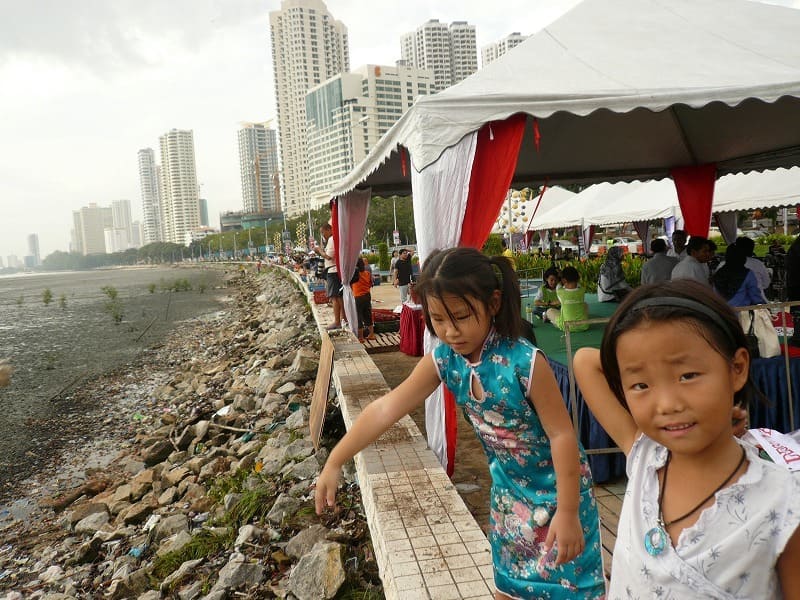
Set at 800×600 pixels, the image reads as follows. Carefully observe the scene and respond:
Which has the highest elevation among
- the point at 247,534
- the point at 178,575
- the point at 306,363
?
the point at 306,363

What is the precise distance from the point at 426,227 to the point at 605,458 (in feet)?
6.40

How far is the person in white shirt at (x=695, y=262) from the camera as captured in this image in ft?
22.2

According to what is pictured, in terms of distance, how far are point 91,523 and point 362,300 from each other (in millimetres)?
5001

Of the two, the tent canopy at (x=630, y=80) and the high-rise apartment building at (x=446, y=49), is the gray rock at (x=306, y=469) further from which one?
the high-rise apartment building at (x=446, y=49)

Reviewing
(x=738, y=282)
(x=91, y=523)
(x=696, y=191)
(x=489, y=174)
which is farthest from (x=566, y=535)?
(x=696, y=191)

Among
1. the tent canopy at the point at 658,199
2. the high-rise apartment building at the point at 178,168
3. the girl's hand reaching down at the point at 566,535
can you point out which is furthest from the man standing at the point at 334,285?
the high-rise apartment building at the point at 178,168

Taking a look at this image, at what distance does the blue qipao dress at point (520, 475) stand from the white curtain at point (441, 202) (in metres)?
2.30

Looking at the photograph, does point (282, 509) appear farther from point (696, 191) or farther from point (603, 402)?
point (696, 191)

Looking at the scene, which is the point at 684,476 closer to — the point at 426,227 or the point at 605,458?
the point at 605,458

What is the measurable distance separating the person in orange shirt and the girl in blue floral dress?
7.95m

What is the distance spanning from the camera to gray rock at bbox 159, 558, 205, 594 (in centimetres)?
469

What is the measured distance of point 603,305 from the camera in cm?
1009

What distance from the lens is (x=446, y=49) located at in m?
124

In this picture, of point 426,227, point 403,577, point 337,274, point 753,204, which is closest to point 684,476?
point 403,577
